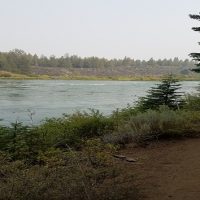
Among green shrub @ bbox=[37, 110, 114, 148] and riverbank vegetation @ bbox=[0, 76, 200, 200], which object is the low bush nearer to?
riverbank vegetation @ bbox=[0, 76, 200, 200]

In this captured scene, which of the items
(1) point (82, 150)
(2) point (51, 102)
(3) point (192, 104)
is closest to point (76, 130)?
(1) point (82, 150)

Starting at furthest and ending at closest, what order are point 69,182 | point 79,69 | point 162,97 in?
point 79,69 < point 162,97 < point 69,182

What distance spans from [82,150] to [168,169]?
179 cm

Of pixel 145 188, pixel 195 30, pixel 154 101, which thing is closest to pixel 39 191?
pixel 145 188

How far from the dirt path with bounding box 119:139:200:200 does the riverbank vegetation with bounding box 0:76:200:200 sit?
306mm

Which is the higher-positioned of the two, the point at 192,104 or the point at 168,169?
the point at 192,104

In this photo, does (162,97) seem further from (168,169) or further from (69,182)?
(69,182)

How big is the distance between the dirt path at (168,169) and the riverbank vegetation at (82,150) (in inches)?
12.0

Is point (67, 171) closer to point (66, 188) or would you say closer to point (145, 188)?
point (66, 188)

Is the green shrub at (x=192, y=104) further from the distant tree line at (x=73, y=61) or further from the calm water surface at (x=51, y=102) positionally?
the distant tree line at (x=73, y=61)

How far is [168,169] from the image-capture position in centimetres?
697

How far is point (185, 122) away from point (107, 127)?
84.1 inches

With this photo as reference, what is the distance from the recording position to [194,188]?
5.78 m

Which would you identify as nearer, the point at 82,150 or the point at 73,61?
the point at 82,150
